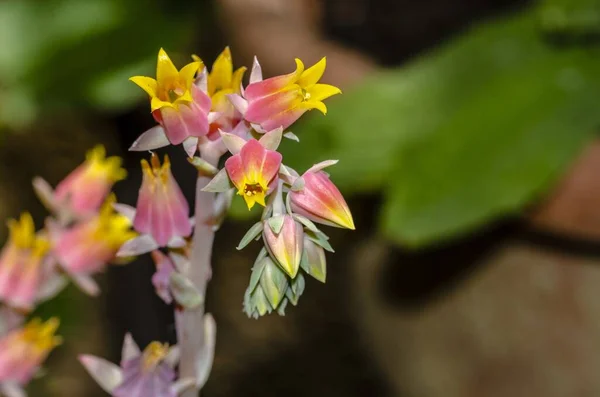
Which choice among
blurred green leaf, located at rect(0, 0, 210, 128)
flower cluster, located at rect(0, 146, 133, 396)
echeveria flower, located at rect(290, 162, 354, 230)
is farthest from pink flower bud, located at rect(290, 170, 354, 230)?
blurred green leaf, located at rect(0, 0, 210, 128)

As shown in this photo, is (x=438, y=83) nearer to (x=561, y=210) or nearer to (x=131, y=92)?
(x=561, y=210)

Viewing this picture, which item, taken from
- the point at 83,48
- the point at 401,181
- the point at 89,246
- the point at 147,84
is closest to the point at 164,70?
the point at 147,84

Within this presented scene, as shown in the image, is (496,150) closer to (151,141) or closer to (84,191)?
(84,191)

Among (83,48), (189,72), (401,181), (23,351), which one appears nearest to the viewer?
(189,72)

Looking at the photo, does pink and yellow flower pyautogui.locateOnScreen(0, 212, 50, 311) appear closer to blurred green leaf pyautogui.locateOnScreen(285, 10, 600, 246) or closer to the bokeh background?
the bokeh background

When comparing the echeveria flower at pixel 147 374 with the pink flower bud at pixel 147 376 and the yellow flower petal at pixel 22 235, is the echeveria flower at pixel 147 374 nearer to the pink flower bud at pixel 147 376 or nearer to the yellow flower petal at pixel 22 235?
the pink flower bud at pixel 147 376
